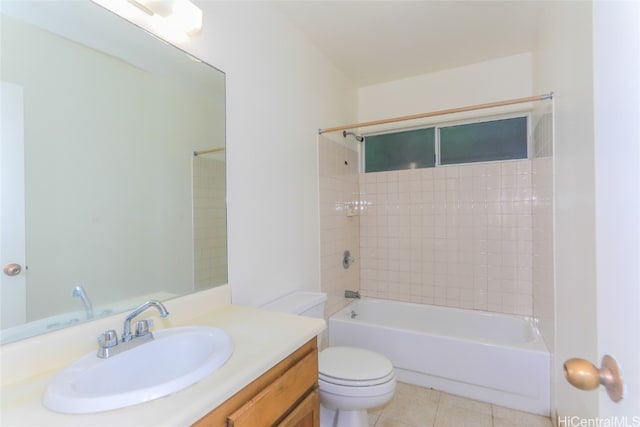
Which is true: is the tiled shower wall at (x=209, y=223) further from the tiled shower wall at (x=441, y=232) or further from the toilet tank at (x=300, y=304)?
the tiled shower wall at (x=441, y=232)

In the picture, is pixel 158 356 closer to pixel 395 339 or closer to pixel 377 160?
pixel 395 339

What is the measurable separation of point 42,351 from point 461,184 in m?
2.80

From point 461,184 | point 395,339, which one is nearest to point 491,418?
point 395,339

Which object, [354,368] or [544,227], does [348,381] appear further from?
[544,227]

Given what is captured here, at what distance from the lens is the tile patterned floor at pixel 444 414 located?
1.77 metres

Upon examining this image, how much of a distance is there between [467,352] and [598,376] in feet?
5.65

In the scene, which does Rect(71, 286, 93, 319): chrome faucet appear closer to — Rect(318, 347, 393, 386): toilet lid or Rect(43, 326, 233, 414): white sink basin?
Rect(43, 326, 233, 414): white sink basin

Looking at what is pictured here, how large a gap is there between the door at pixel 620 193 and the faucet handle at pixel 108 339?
1189 millimetres

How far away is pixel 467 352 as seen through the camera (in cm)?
199

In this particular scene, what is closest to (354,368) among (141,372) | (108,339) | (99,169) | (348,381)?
(348,381)

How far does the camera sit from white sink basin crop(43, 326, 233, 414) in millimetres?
667

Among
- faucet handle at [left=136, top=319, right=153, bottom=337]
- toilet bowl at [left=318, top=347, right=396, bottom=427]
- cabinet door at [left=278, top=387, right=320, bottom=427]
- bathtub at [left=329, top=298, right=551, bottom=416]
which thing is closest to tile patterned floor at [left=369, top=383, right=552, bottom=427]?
bathtub at [left=329, top=298, right=551, bottom=416]

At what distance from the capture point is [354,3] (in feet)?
6.04

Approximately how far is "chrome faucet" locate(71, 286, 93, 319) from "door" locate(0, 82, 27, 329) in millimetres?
122
